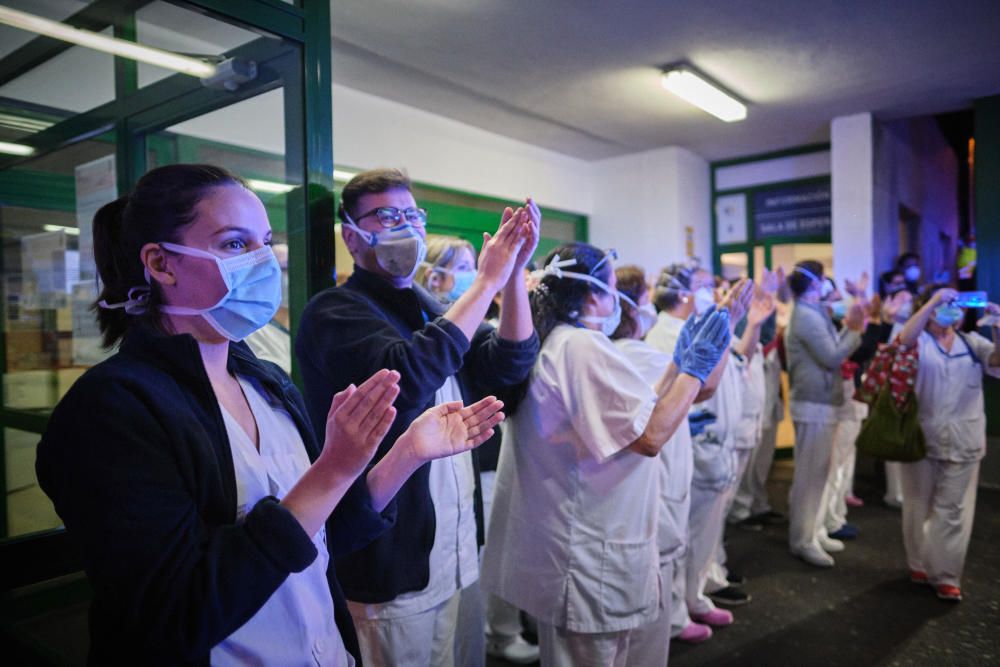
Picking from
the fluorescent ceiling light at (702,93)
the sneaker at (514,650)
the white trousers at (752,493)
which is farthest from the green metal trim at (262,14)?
the white trousers at (752,493)

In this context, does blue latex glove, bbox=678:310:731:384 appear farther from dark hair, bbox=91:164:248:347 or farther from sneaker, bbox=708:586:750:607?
sneaker, bbox=708:586:750:607

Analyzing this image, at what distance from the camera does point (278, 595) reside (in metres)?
1.00

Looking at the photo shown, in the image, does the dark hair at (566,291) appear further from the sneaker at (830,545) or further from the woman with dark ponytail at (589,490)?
the sneaker at (830,545)

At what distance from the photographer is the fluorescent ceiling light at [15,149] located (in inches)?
66.5

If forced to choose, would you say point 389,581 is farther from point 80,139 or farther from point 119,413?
point 80,139

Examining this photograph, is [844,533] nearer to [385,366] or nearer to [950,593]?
[950,593]

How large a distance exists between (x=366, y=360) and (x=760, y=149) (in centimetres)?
726

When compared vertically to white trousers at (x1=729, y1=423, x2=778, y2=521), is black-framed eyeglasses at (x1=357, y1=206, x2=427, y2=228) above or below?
above

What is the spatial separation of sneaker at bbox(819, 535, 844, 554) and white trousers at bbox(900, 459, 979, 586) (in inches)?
27.4

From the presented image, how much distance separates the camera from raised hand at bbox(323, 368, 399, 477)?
93cm

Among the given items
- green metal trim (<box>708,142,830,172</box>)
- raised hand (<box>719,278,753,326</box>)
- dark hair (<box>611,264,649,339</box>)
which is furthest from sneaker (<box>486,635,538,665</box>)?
green metal trim (<box>708,142,830,172</box>)

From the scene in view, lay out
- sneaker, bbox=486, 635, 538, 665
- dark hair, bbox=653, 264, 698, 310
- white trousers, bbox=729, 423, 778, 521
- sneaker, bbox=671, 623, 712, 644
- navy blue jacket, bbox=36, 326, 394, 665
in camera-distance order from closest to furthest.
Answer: navy blue jacket, bbox=36, 326, 394, 665 → sneaker, bbox=486, 635, 538, 665 → sneaker, bbox=671, 623, 712, 644 → dark hair, bbox=653, 264, 698, 310 → white trousers, bbox=729, 423, 778, 521

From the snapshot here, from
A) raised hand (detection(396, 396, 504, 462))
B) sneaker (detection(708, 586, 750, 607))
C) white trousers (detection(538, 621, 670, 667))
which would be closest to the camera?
raised hand (detection(396, 396, 504, 462))

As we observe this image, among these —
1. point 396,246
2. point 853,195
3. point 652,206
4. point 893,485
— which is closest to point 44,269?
point 396,246
